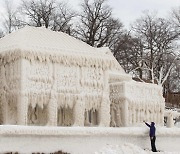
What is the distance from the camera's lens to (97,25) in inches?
2047

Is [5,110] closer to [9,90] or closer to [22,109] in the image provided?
[9,90]

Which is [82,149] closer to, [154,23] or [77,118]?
[77,118]

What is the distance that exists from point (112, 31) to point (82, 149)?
3138cm

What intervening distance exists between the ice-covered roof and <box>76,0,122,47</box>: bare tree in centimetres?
2099

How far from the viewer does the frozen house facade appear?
2627cm

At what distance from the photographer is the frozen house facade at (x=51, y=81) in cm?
2627

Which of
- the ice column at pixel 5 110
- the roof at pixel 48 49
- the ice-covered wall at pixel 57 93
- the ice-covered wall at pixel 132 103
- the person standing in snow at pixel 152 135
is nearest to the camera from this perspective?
the person standing in snow at pixel 152 135

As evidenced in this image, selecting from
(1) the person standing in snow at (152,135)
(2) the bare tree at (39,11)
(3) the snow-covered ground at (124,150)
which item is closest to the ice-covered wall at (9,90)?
(3) the snow-covered ground at (124,150)

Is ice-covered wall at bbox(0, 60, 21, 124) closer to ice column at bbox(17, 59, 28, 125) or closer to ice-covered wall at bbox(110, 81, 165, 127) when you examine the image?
ice column at bbox(17, 59, 28, 125)

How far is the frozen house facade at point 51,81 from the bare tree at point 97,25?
70.9ft

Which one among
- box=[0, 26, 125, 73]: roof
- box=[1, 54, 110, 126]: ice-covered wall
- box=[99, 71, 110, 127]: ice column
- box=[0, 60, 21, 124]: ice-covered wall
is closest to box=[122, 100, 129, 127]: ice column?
box=[1, 54, 110, 126]: ice-covered wall

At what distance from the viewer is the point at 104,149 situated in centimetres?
2383

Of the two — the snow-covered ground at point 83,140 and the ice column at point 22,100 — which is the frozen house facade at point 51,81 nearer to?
the ice column at point 22,100

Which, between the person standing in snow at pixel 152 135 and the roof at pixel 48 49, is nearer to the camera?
the person standing in snow at pixel 152 135
